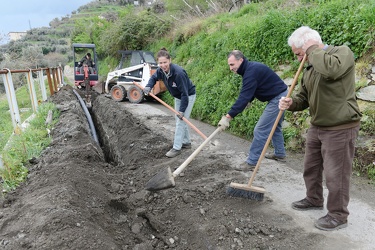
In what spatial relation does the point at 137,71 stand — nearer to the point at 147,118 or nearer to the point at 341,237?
the point at 147,118

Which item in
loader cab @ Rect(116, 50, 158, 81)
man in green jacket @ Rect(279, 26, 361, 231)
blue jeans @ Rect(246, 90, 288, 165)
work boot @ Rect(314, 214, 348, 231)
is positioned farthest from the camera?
loader cab @ Rect(116, 50, 158, 81)

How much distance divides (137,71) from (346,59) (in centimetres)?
982

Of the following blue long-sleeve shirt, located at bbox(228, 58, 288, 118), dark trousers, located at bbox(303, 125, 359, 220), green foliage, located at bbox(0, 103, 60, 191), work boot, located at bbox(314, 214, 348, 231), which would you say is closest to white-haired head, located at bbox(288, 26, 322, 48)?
dark trousers, located at bbox(303, 125, 359, 220)

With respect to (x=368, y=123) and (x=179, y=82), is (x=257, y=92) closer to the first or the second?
(x=179, y=82)

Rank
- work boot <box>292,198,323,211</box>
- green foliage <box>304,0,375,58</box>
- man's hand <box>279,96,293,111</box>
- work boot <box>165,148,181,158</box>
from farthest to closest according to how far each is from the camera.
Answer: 1. work boot <box>165,148,181,158</box>
2. green foliage <box>304,0,375,58</box>
3. work boot <box>292,198,323,211</box>
4. man's hand <box>279,96,293,111</box>

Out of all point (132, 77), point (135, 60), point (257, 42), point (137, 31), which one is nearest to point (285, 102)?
point (257, 42)

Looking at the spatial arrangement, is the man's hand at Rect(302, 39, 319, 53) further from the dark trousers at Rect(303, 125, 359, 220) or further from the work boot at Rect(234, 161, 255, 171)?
the work boot at Rect(234, 161, 255, 171)

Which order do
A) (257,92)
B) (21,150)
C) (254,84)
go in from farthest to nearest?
(21,150) < (257,92) < (254,84)

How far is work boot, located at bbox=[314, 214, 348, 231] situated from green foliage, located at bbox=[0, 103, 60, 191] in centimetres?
384

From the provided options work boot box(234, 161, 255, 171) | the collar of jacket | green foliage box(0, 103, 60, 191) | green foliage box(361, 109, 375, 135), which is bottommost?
work boot box(234, 161, 255, 171)

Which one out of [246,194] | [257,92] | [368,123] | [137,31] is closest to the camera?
[246,194]

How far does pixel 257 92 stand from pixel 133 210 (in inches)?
96.1

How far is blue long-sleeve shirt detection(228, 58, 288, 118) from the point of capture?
161 inches

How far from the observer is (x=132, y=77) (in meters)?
11.7
